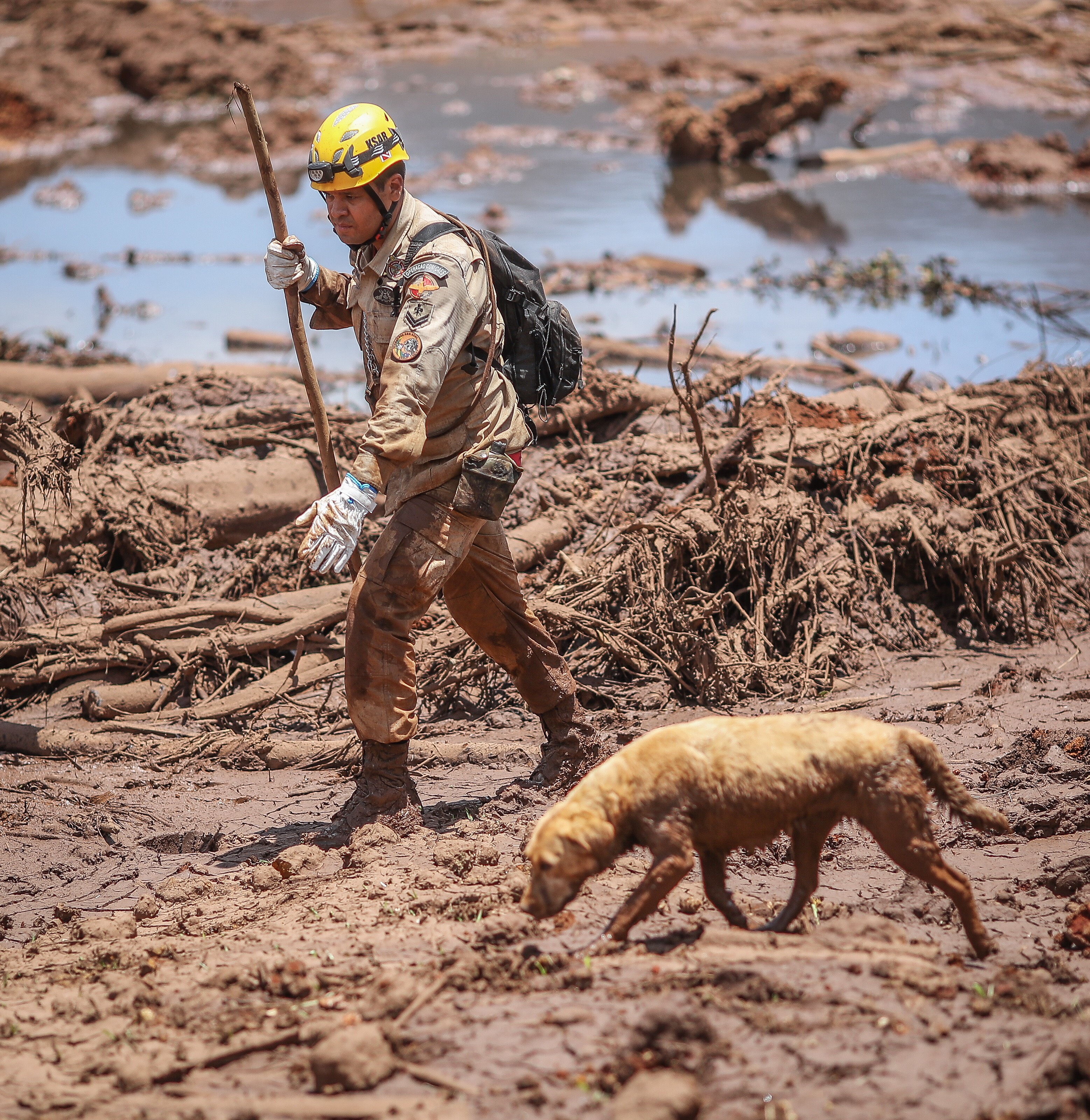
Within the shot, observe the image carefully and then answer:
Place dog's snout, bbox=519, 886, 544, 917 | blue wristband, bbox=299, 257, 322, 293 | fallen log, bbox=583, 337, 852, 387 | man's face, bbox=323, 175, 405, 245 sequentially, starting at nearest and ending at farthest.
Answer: dog's snout, bbox=519, 886, 544, 917, man's face, bbox=323, 175, 405, 245, blue wristband, bbox=299, 257, 322, 293, fallen log, bbox=583, 337, 852, 387

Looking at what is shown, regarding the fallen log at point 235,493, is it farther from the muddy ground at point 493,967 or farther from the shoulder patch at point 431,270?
the shoulder patch at point 431,270

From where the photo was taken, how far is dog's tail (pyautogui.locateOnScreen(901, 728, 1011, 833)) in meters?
3.06

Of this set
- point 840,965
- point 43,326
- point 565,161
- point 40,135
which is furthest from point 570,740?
point 40,135

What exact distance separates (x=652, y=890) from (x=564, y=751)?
1694 mm

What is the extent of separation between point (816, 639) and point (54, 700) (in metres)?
3.89

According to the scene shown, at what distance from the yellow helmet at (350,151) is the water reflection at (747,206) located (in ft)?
37.9

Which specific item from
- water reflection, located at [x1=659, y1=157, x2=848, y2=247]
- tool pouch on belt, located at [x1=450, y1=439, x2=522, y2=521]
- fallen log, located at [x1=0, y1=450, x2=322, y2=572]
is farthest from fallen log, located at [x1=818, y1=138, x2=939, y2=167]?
tool pouch on belt, located at [x1=450, y1=439, x2=522, y2=521]

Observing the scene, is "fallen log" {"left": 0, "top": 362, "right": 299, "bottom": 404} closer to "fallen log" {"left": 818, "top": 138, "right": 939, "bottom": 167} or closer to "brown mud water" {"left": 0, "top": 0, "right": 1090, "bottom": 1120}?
"brown mud water" {"left": 0, "top": 0, "right": 1090, "bottom": 1120}

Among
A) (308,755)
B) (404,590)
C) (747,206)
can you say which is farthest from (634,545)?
(747,206)

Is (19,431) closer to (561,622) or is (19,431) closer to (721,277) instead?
(561,622)

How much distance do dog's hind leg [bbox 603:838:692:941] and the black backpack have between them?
2.07 metres

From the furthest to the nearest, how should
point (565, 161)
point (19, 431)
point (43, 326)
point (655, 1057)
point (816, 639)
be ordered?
1. point (565, 161)
2. point (43, 326)
3. point (816, 639)
4. point (19, 431)
5. point (655, 1057)

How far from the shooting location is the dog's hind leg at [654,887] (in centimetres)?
295

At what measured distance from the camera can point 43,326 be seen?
39.8 feet
